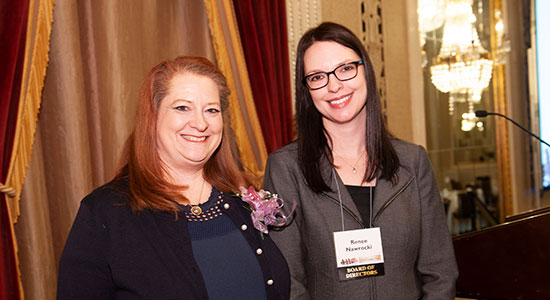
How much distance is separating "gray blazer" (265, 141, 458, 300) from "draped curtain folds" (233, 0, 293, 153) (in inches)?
55.8

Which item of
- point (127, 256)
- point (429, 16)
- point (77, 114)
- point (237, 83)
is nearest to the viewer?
point (127, 256)

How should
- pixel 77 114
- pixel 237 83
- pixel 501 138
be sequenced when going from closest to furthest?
pixel 77 114
pixel 237 83
pixel 501 138

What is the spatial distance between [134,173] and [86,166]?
3.01 feet

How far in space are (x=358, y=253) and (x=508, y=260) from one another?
47.1 inches

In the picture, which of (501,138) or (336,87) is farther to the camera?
(501,138)

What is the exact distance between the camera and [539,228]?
2.54 metres

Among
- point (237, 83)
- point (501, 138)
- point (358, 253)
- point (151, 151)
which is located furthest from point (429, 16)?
point (151, 151)

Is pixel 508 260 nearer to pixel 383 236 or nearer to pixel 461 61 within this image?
pixel 383 236

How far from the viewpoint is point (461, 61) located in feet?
21.7

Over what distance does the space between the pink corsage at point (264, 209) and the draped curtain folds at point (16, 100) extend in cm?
103

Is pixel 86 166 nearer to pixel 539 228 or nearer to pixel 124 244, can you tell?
pixel 124 244

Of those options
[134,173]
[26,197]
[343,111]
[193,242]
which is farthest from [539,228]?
[26,197]

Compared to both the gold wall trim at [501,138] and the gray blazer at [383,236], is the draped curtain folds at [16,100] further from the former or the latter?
the gold wall trim at [501,138]

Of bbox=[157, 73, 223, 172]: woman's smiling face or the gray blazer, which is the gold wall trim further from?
bbox=[157, 73, 223, 172]: woman's smiling face
